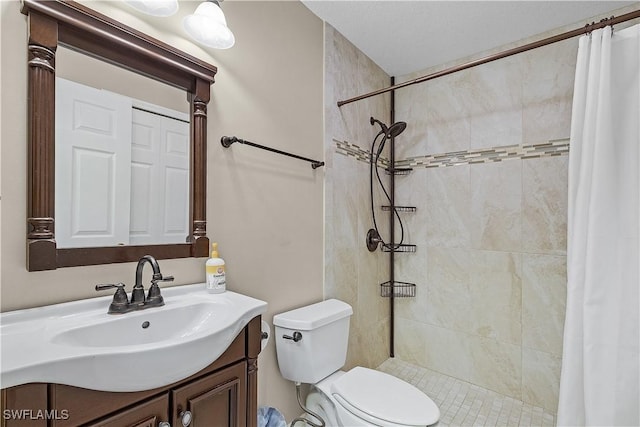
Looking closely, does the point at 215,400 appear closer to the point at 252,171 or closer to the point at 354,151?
the point at 252,171

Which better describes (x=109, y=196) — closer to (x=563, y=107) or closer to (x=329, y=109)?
(x=329, y=109)

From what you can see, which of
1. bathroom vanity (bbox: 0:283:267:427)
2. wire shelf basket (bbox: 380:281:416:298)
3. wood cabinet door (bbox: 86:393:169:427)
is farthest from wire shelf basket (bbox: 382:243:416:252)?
wood cabinet door (bbox: 86:393:169:427)

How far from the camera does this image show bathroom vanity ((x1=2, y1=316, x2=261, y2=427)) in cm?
65

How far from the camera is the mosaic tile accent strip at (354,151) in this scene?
6.82 ft

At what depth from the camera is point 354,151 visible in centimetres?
222

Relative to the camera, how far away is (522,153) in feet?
6.82

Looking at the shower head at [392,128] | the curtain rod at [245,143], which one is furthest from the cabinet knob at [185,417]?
the shower head at [392,128]

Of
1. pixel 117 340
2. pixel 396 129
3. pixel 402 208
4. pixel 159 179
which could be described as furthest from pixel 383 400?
pixel 396 129

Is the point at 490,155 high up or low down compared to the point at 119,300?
up

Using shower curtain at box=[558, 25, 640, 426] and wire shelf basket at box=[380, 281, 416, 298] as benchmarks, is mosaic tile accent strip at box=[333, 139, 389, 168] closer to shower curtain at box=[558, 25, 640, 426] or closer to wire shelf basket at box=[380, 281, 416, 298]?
wire shelf basket at box=[380, 281, 416, 298]

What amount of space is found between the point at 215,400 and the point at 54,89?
1.06 m

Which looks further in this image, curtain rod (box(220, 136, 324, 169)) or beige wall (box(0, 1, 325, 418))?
curtain rod (box(220, 136, 324, 169))

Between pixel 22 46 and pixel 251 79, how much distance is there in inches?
32.5

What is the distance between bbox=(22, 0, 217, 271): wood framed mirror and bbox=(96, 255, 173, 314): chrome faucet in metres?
0.10
